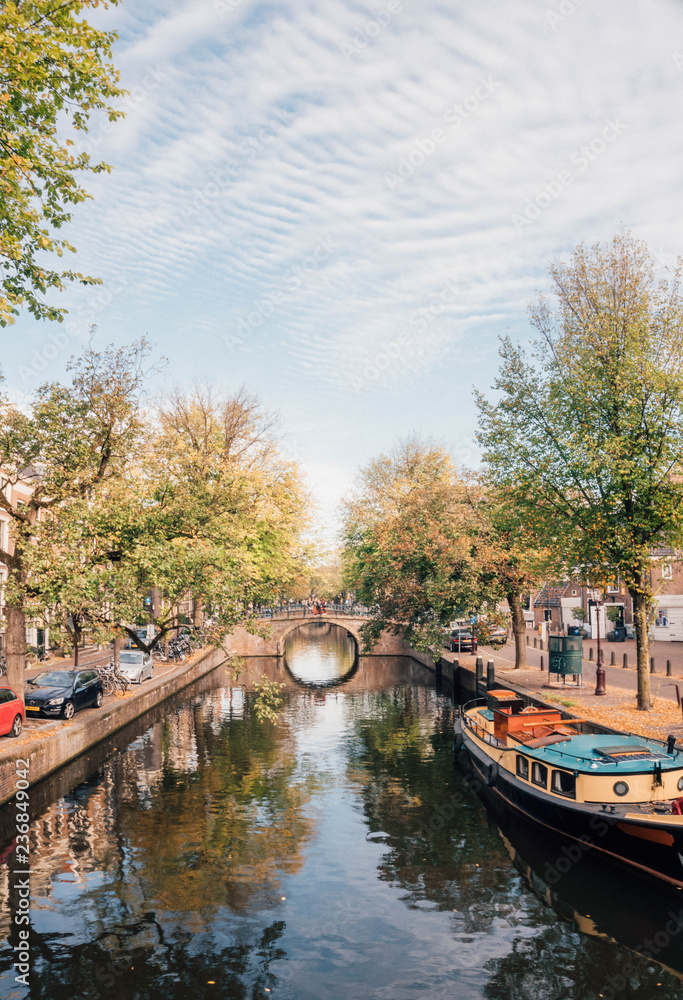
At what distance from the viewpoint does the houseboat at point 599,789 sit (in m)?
13.4

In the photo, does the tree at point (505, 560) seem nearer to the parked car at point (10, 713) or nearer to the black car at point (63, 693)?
the black car at point (63, 693)

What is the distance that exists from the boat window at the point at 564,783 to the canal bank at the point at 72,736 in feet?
42.3

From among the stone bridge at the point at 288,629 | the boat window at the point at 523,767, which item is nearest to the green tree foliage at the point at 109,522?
the boat window at the point at 523,767

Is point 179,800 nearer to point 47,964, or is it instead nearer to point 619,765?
point 47,964

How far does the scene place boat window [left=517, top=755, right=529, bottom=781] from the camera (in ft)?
57.0

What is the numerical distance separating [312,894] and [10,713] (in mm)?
10889

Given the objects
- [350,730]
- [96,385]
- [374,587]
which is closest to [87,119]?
[96,385]

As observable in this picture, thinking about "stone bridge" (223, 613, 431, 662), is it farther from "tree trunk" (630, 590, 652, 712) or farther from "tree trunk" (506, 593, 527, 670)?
"tree trunk" (630, 590, 652, 712)

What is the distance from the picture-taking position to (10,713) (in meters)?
20.0

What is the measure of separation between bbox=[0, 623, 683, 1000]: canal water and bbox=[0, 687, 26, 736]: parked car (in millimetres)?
1825

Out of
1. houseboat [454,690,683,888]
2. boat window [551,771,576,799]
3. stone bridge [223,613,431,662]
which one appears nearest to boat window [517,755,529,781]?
houseboat [454,690,683,888]

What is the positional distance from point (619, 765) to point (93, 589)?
1366 centimetres

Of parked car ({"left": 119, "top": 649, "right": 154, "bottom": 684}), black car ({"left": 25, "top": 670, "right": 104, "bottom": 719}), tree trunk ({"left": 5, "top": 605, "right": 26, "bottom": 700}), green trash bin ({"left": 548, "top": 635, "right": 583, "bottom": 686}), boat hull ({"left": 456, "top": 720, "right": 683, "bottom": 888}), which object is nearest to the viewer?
boat hull ({"left": 456, "top": 720, "right": 683, "bottom": 888})

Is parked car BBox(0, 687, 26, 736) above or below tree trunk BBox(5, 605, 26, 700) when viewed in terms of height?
below
